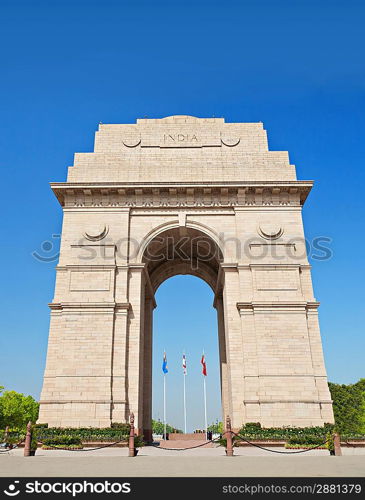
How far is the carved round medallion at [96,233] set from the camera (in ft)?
89.5

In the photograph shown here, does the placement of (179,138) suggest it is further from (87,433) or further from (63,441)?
(63,441)

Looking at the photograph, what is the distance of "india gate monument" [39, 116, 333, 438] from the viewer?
23.6 metres

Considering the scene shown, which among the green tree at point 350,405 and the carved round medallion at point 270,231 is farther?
the green tree at point 350,405

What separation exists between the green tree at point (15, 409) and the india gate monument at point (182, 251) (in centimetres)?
4111

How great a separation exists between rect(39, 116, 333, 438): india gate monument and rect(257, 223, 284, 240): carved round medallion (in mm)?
81

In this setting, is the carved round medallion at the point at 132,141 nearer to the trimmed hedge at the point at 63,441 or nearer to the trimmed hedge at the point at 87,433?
the trimmed hedge at the point at 87,433

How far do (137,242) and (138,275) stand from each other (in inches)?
86.3

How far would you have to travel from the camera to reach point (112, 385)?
939 inches

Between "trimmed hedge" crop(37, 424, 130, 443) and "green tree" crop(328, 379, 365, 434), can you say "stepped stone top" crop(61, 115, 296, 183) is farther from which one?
"green tree" crop(328, 379, 365, 434)

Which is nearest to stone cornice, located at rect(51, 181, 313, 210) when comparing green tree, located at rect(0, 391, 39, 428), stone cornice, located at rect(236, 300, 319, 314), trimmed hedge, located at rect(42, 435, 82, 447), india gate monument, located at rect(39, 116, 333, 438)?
india gate monument, located at rect(39, 116, 333, 438)

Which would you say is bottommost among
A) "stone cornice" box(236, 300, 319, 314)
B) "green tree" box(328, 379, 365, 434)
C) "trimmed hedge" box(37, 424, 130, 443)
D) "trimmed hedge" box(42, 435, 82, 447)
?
"trimmed hedge" box(42, 435, 82, 447)

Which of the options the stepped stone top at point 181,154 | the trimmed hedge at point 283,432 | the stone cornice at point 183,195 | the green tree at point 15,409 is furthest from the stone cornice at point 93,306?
the green tree at point 15,409
